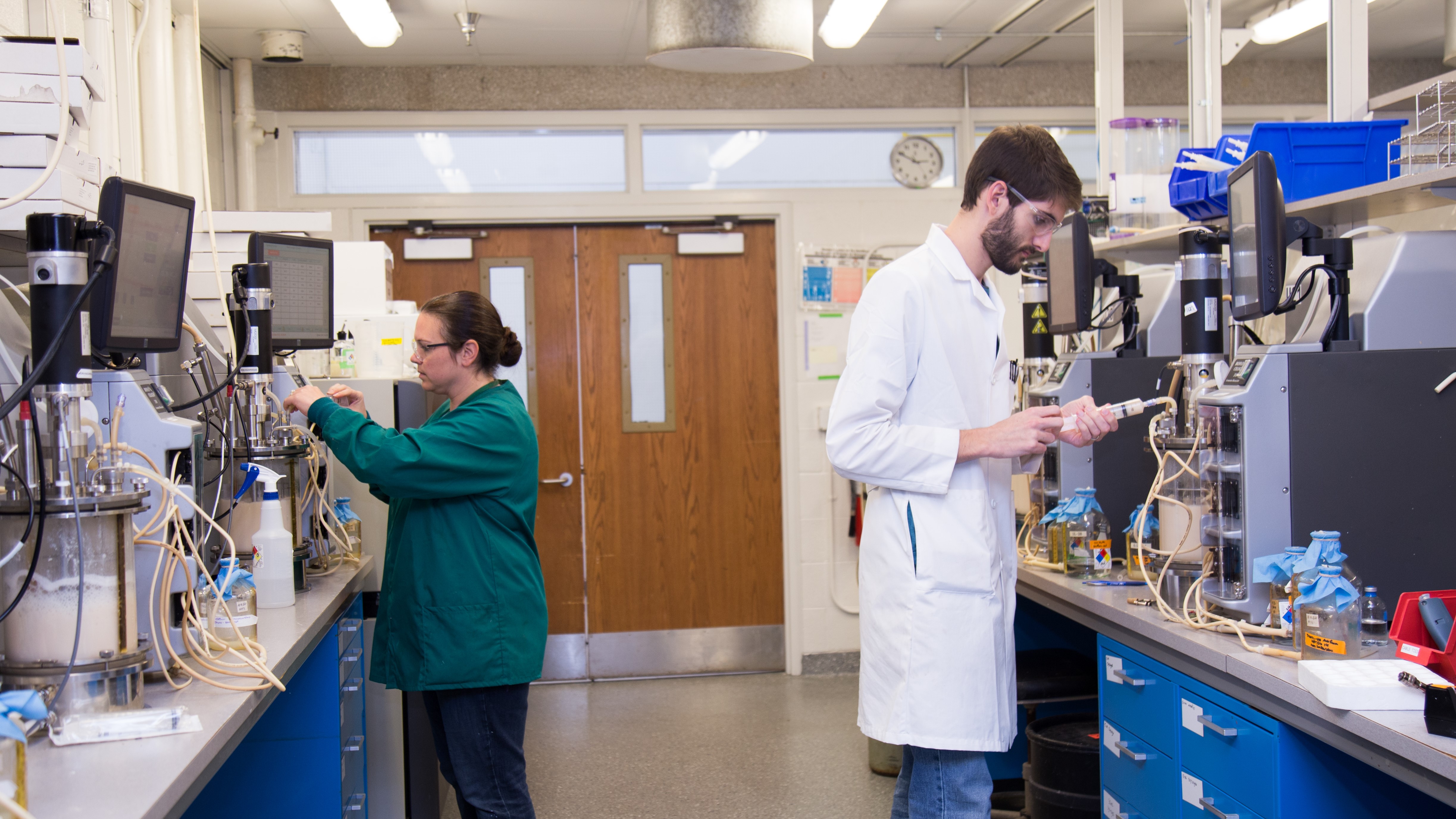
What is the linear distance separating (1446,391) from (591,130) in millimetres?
3702

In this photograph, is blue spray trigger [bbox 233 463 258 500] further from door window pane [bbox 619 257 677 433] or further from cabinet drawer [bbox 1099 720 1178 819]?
door window pane [bbox 619 257 677 433]

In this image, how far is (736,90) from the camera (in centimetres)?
488

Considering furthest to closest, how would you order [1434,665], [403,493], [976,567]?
[403,493], [976,567], [1434,665]

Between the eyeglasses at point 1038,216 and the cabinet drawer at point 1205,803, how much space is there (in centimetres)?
102

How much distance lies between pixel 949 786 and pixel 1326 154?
5.36ft

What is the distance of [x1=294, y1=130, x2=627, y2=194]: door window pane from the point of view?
477 cm

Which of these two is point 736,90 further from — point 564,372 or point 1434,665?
point 1434,665

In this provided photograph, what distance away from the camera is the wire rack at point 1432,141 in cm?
229

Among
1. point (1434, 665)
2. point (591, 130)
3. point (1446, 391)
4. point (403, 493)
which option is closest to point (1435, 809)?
point (1434, 665)

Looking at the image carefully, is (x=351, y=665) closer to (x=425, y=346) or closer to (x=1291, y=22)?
(x=425, y=346)

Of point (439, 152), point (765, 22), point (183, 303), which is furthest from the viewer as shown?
point (439, 152)

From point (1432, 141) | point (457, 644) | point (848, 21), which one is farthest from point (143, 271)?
point (848, 21)

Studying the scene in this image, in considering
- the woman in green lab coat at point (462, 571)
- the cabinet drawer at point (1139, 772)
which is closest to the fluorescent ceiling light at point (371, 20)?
the woman in green lab coat at point (462, 571)

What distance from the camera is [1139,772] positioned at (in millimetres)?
2207
